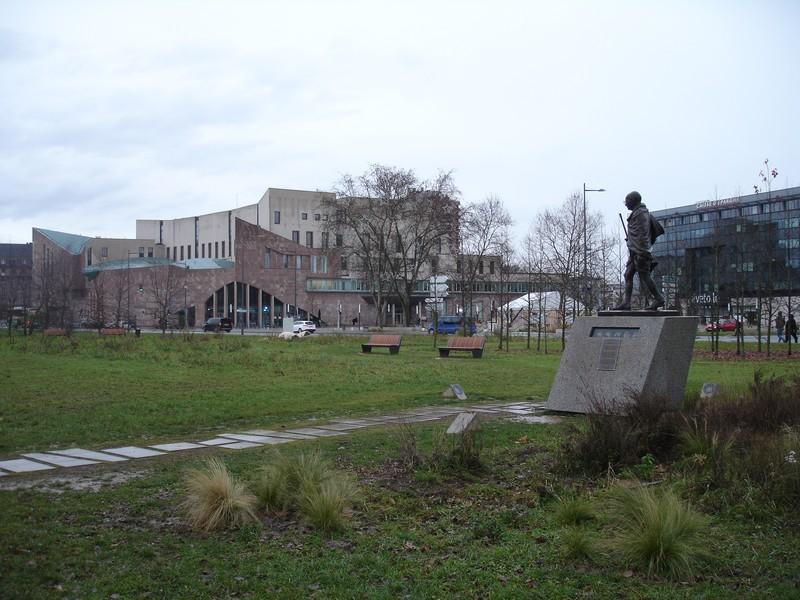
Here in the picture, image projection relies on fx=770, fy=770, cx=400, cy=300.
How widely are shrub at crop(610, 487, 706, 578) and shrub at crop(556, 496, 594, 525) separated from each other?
56cm

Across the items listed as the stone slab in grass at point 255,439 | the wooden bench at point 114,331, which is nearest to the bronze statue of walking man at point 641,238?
the stone slab in grass at point 255,439

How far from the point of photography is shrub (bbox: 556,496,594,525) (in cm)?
612

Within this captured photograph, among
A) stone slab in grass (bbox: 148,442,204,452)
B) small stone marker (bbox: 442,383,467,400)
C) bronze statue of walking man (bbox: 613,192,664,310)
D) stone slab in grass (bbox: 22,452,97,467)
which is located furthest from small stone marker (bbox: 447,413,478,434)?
small stone marker (bbox: 442,383,467,400)

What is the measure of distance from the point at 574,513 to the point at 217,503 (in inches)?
113

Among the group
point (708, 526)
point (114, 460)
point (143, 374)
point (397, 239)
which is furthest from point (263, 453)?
point (397, 239)

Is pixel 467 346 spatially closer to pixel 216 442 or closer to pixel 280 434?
pixel 280 434

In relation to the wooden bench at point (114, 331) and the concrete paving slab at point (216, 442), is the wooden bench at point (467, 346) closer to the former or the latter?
the concrete paving slab at point (216, 442)

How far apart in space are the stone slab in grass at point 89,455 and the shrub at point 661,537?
6.21 m

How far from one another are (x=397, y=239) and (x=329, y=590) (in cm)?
7181

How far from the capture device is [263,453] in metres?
9.40

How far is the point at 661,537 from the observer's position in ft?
16.8

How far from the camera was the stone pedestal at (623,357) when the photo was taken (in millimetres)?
12000

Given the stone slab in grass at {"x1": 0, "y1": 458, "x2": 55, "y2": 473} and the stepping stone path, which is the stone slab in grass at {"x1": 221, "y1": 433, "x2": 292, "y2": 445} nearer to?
the stepping stone path

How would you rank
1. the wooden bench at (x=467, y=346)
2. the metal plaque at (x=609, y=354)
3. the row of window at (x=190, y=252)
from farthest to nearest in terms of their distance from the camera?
the row of window at (x=190, y=252) < the wooden bench at (x=467, y=346) < the metal plaque at (x=609, y=354)
